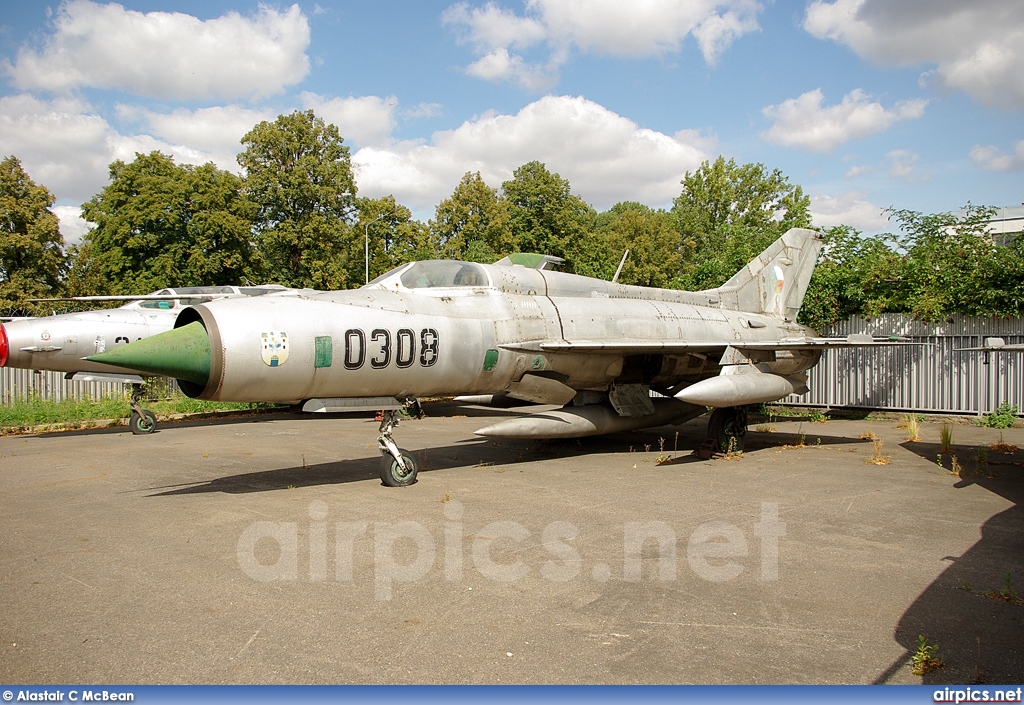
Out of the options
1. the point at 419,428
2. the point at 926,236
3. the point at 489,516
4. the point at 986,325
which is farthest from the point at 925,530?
the point at 926,236

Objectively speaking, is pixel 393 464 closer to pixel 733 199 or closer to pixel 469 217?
pixel 469 217

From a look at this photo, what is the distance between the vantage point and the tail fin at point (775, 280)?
13.9m

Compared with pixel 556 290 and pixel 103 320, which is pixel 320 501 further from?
pixel 103 320

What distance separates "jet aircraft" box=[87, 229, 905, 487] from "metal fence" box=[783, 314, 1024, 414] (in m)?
4.63

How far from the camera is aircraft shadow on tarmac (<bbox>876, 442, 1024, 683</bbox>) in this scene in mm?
3539

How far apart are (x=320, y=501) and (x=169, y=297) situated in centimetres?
966

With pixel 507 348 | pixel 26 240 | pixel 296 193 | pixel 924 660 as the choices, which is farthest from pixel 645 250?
pixel 924 660

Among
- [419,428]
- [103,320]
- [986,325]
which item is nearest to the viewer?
[103,320]

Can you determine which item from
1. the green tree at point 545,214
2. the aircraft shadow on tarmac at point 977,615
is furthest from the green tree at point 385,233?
the aircraft shadow on tarmac at point 977,615

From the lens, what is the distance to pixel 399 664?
11.8 feet

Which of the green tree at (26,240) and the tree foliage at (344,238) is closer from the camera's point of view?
the tree foliage at (344,238)

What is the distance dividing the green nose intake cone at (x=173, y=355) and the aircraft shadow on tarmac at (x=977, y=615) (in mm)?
5796

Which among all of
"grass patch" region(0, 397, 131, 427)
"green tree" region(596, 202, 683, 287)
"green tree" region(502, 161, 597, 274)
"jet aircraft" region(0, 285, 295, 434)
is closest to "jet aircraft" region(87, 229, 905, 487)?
"jet aircraft" region(0, 285, 295, 434)

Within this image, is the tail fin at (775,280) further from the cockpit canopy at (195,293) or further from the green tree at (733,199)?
the green tree at (733,199)
